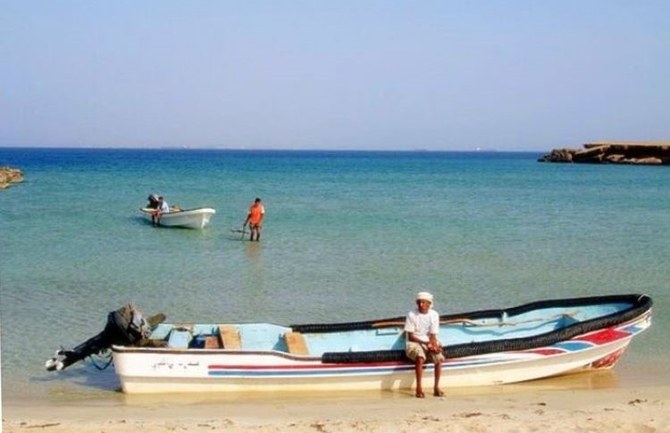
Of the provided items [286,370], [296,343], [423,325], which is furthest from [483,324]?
[286,370]

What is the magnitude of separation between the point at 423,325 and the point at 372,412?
1.48 meters

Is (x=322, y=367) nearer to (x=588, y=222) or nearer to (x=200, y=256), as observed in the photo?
(x=200, y=256)

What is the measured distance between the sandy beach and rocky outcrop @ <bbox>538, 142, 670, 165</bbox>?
98346 millimetres

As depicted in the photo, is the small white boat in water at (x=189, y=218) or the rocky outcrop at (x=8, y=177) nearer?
the small white boat in water at (x=189, y=218)

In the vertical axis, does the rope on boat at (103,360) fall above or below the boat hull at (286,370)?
below

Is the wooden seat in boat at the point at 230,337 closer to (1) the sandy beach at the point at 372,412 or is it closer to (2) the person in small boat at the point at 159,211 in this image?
(1) the sandy beach at the point at 372,412

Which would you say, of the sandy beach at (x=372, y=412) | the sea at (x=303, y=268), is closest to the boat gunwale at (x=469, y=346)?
the sandy beach at (x=372, y=412)

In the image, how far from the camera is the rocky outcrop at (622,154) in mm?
103125

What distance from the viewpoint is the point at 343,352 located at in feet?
35.1

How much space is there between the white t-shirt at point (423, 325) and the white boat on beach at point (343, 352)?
30 cm

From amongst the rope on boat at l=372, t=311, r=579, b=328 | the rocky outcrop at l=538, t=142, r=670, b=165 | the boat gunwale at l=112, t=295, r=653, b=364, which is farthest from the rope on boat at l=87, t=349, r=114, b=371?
the rocky outcrop at l=538, t=142, r=670, b=165

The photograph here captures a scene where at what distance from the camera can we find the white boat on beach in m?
10.1

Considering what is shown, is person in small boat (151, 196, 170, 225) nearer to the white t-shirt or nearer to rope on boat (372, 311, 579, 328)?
rope on boat (372, 311, 579, 328)

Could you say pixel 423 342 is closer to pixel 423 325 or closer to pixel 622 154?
pixel 423 325
